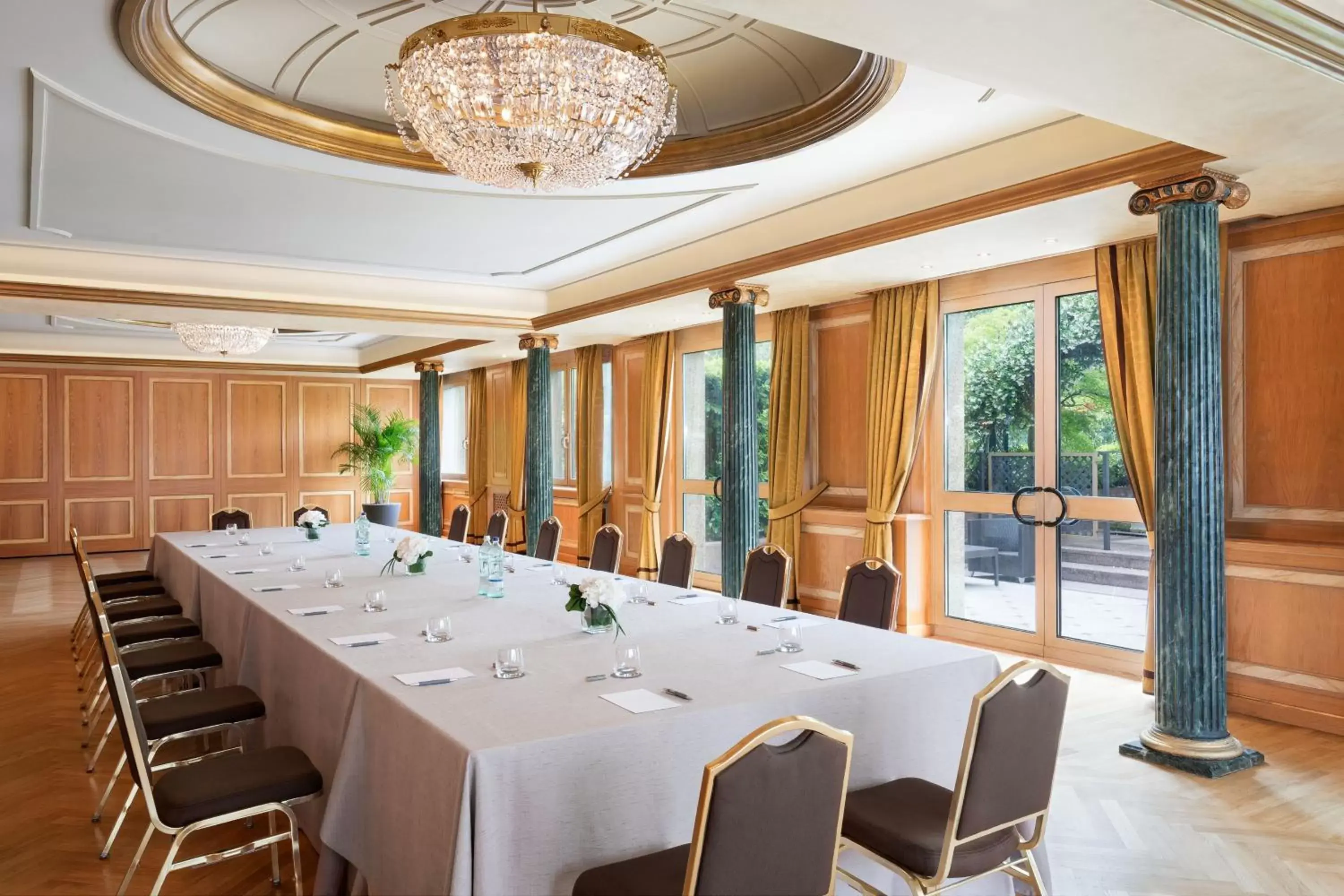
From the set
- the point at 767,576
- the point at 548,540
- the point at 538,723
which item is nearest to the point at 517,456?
the point at 548,540

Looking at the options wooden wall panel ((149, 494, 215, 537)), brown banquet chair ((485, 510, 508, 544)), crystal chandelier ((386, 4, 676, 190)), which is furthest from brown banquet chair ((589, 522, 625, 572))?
wooden wall panel ((149, 494, 215, 537))

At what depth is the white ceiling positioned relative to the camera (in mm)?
3078

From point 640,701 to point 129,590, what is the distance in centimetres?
582

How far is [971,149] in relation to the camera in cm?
511

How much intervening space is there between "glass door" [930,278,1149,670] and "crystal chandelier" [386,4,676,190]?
4.00 metres

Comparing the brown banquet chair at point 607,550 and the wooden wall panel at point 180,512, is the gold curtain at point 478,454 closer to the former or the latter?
the wooden wall panel at point 180,512

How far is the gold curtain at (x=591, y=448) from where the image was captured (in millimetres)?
11523

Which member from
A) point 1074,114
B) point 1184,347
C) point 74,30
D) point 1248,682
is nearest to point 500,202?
point 74,30

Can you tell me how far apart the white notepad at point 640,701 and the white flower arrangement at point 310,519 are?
17.8ft

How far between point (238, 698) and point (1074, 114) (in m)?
4.65

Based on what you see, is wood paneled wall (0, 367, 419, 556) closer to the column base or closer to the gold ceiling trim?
the gold ceiling trim

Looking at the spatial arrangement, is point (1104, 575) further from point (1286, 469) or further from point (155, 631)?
point (155, 631)

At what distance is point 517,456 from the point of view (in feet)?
43.0

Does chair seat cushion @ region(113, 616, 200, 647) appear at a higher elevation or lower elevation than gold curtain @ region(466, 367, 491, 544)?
lower
